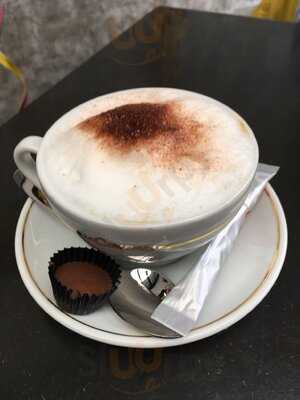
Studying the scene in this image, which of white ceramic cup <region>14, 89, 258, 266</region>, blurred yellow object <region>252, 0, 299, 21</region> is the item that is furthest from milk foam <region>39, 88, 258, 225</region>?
blurred yellow object <region>252, 0, 299, 21</region>

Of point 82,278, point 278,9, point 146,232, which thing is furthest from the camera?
point 278,9

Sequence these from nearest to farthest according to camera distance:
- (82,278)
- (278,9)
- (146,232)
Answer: (146,232), (82,278), (278,9)

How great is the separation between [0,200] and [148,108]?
352 mm

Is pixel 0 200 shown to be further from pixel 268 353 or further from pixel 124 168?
pixel 268 353

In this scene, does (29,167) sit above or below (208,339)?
→ above

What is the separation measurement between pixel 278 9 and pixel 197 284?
1.33 metres

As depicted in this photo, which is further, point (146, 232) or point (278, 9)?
point (278, 9)

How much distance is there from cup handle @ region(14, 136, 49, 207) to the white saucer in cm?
3

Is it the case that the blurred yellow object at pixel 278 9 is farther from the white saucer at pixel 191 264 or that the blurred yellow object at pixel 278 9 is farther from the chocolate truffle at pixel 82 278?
the chocolate truffle at pixel 82 278

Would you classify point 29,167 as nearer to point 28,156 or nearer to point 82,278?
point 28,156

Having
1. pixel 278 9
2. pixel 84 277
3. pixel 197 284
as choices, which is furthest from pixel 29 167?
pixel 278 9

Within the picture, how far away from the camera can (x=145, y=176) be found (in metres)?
0.51

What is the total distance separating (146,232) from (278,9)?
4.53ft

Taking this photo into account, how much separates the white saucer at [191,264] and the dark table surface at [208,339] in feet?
0.14
